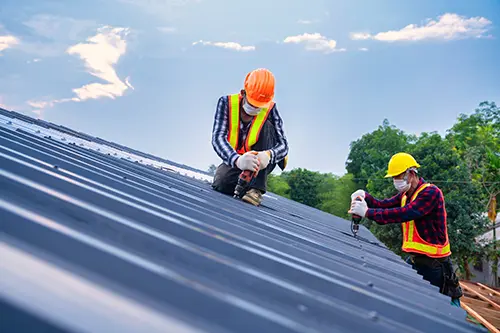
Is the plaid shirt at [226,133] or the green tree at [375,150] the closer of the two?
the plaid shirt at [226,133]

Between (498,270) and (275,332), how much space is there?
32.6 meters

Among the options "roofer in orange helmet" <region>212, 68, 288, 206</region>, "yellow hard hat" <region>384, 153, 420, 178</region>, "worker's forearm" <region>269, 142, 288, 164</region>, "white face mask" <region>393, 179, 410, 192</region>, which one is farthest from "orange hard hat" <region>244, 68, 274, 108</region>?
"white face mask" <region>393, 179, 410, 192</region>

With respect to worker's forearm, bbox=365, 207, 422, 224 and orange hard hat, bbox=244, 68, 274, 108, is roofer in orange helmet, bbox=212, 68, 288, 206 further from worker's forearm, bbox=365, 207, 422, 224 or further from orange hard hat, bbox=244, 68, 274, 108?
worker's forearm, bbox=365, 207, 422, 224

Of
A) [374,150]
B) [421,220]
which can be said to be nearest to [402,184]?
[421,220]

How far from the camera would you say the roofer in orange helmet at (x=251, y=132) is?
410cm

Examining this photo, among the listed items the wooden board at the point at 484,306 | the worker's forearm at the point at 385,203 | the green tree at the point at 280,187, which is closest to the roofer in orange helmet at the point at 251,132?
the worker's forearm at the point at 385,203

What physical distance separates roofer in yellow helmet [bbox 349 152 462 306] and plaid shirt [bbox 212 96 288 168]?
1239 mm

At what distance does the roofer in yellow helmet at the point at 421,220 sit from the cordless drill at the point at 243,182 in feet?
4.52

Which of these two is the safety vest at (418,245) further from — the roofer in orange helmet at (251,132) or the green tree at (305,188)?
the green tree at (305,188)

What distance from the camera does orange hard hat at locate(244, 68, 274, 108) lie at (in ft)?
13.4

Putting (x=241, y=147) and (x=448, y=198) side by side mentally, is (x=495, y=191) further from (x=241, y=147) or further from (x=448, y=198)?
(x=241, y=147)

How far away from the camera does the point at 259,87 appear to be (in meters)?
4.09

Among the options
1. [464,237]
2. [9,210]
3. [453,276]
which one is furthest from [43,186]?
[464,237]

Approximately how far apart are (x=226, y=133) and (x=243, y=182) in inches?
20.8
